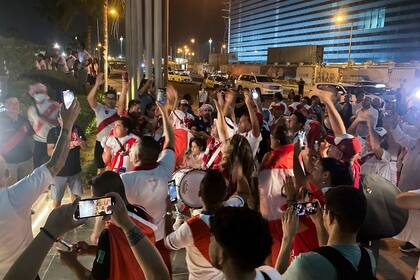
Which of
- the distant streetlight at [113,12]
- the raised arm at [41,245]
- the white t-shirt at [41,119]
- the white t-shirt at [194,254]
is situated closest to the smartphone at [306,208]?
the white t-shirt at [194,254]

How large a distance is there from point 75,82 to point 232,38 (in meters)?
173

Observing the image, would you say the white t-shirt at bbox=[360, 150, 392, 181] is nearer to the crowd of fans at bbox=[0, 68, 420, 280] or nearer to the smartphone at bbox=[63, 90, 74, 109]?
the crowd of fans at bbox=[0, 68, 420, 280]

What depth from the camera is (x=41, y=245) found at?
6.04 ft

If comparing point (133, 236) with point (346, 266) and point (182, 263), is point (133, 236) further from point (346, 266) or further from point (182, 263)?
point (182, 263)

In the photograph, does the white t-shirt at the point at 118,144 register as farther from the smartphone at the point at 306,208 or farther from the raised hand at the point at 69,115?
the smartphone at the point at 306,208

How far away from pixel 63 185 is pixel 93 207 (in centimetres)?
438

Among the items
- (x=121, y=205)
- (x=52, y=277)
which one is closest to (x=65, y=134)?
(x=121, y=205)

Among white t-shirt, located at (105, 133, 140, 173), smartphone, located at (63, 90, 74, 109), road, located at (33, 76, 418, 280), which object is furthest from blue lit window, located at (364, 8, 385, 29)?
smartphone, located at (63, 90, 74, 109)

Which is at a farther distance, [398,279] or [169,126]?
[398,279]

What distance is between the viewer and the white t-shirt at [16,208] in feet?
9.30

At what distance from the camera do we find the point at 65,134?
10.3ft

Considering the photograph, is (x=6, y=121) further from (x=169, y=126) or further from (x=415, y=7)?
(x=415, y=7)

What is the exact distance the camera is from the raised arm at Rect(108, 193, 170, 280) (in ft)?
6.55

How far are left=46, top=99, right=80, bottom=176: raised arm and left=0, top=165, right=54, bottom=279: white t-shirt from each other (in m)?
0.07
